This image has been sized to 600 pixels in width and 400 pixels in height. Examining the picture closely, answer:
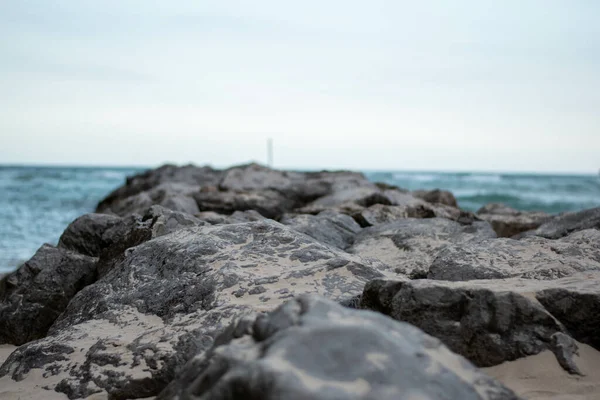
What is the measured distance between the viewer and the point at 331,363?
1.50m

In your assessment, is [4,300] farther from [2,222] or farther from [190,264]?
[2,222]

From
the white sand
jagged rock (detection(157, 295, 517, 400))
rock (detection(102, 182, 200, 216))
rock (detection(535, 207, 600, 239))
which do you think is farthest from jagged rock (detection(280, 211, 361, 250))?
rock (detection(102, 182, 200, 216))

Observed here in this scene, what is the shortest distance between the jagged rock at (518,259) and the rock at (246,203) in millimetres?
4626

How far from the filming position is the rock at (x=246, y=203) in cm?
771

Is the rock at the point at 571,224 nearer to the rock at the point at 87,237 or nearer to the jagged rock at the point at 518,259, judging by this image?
the jagged rock at the point at 518,259

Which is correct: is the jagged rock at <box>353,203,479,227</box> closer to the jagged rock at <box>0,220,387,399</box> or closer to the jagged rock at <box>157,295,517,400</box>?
the jagged rock at <box>0,220,387,399</box>

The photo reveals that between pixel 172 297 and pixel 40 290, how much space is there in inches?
53.9

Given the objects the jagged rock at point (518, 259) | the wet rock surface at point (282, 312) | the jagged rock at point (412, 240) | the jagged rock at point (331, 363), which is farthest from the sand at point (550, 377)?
the jagged rock at point (412, 240)

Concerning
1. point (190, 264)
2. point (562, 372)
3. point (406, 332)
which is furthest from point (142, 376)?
point (562, 372)

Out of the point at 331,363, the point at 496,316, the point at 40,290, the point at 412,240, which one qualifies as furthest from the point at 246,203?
the point at 331,363

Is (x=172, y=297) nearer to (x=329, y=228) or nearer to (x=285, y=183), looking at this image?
(x=329, y=228)

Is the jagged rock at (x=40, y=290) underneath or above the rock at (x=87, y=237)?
underneath

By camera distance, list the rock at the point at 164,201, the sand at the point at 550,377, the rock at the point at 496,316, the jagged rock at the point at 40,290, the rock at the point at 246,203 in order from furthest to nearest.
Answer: the rock at the point at 246,203 < the rock at the point at 164,201 < the jagged rock at the point at 40,290 < the rock at the point at 496,316 < the sand at the point at 550,377

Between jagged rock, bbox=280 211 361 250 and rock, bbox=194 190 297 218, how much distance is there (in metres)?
2.78
